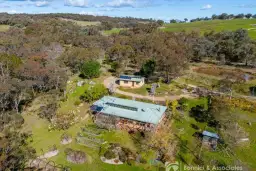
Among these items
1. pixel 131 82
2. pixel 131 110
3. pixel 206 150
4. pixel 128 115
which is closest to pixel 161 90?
pixel 131 82

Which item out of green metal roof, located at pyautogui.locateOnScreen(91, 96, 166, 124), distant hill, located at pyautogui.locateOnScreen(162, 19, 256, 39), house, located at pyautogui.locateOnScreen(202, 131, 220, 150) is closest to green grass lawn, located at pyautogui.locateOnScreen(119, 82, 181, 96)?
green metal roof, located at pyautogui.locateOnScreen(91, 96, 166, 124)

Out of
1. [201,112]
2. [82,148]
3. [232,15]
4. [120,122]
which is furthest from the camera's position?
[232,15]

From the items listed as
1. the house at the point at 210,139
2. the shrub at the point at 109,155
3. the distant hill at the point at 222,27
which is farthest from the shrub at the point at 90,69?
the distant hill at the point at 222,27

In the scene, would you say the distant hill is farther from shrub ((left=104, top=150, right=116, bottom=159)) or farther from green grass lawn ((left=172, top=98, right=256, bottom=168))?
shrub ((left=104, top=150, right=116, bottom=159))

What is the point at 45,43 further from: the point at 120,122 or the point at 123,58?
the point at 120,122

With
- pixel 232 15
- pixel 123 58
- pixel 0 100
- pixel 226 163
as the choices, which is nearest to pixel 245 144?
pixel 226 163

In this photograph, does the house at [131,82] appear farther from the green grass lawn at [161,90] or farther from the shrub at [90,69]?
the shrub at [90,69]
